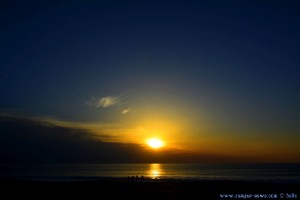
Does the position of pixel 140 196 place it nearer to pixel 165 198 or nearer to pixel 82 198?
pixel 165 198

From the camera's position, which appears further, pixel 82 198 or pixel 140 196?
pixel 140 196

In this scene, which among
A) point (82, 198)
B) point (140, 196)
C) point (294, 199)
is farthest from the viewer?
point (140, 196)

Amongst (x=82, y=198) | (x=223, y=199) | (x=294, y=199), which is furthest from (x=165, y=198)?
(x=294, y=199)

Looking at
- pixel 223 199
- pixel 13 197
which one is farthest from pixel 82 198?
pixel 223 199

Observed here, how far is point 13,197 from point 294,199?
23.9 m

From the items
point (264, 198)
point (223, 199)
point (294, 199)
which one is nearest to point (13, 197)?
point (223, 199)

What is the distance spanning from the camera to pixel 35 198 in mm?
31812

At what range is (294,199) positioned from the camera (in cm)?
3019

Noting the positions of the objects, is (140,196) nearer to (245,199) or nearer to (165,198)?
(165,198)

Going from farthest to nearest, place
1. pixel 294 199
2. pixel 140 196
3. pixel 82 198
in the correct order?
1. pixel 140 196
2. pixel 82 198
3. pixel 294 199

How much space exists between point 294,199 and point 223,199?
5.78m

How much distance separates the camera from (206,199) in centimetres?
3266

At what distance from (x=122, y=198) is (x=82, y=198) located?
3.53 m

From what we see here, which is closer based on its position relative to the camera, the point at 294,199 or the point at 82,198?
the point at 294,199
